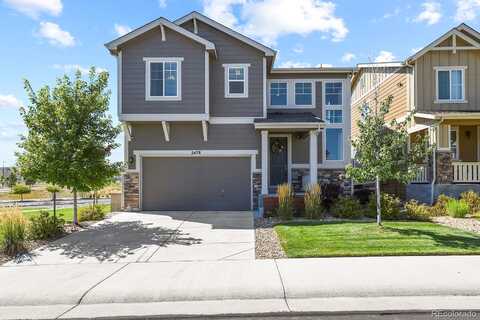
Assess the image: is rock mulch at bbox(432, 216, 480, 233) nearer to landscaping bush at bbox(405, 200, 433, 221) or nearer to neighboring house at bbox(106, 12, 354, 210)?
landscaping bush at bbox(405, 200, 433, 221)

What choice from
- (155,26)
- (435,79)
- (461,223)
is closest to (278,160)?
(461,223)

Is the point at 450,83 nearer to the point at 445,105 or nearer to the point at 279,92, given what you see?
the point at 445,105

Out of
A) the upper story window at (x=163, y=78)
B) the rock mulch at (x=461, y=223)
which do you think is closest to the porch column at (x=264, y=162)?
the upper story window at (x=163, y=78)

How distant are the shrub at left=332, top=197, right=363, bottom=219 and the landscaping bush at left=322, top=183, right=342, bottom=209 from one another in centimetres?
74

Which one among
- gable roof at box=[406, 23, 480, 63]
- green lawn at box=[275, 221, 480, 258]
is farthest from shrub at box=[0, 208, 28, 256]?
gable roof at box=[406, 23, 480, 63]

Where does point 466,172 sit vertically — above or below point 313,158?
below

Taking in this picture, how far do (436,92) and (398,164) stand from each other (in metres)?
9.50

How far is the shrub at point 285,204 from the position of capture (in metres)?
12.5

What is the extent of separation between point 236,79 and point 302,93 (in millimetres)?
3507

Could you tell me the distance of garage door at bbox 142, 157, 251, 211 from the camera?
51.0ft

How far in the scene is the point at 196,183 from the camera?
1557cm

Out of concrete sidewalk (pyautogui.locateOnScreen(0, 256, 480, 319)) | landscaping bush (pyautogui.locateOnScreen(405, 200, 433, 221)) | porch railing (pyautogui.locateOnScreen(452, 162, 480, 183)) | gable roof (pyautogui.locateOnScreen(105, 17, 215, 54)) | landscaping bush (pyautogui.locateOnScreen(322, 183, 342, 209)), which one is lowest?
concrete sidewalk (pyautogui.locateOnScreen(0, 256, 480, 319))

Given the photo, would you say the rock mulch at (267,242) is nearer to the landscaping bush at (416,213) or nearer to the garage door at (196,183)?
the garage door at (196,183)

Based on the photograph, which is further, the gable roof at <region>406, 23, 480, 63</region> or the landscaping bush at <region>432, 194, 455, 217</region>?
the gable roof at <region>406, 23, 480, 63</region>
